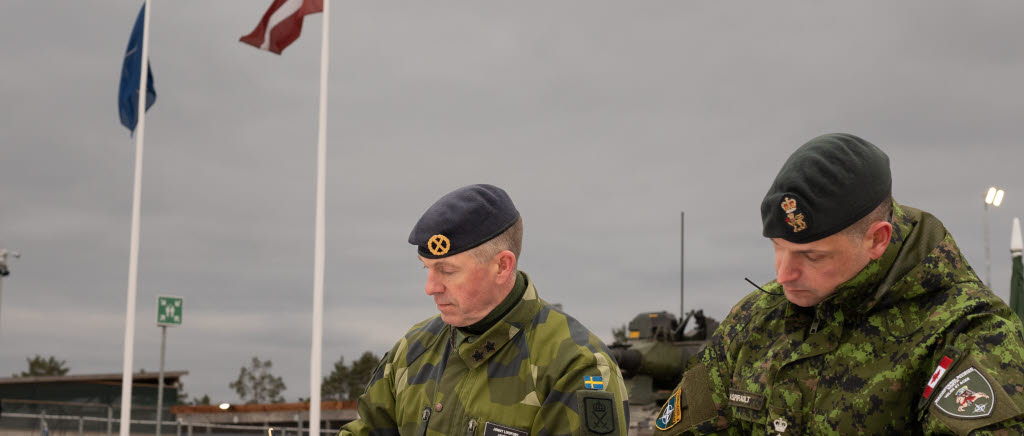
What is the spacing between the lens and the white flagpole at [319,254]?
13.7 m

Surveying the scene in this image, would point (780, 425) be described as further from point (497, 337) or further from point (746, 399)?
point (497, 337)

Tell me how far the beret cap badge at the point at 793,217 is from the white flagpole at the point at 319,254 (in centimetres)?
1141

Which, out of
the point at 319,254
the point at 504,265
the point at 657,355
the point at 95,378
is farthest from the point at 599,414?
the point at 95,378

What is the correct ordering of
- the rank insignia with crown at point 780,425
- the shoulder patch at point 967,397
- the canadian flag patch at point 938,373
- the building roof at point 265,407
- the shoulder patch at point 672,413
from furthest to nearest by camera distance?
the building roof at point 265,407 < the shoulder patch at point 672,413 < the rank insignia with crown at point 780,425 < the canadian flag patch at point 938,373 < the shoulder patch at point 967,397

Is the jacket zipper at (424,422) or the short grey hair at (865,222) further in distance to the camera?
the jacket zipper at (424,422)

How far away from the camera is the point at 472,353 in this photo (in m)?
4.12

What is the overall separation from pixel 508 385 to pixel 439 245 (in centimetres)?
64

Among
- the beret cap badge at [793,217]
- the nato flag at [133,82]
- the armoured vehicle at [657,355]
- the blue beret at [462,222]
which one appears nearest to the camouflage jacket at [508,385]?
the blue beret at [462,222]

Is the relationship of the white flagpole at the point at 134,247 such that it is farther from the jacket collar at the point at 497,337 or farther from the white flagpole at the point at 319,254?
the jacket collar at the point at 497,337

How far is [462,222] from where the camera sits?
402 centimetres

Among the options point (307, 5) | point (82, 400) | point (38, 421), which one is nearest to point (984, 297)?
point (307, 5)

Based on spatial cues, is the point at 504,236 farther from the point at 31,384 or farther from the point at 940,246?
the point at 31,384

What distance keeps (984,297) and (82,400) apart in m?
37.2

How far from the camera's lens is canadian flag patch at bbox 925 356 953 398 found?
2.51 m
